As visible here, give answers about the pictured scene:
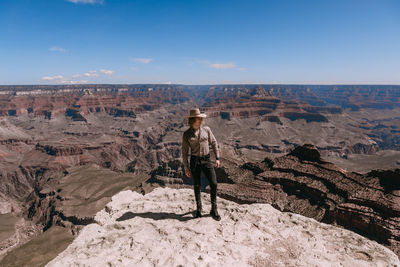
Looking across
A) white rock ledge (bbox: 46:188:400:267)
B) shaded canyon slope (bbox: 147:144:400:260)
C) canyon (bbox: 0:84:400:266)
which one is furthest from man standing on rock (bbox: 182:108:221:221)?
canyon (bbox: 0:84:400:266)

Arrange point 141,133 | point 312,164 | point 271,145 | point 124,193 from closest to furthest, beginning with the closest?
point 124,193
point 312,164
point 271,145
point 141,133

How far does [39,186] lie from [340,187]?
342ft

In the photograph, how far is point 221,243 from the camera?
553 centimetres

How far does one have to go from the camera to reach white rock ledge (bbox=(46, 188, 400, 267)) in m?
5.11

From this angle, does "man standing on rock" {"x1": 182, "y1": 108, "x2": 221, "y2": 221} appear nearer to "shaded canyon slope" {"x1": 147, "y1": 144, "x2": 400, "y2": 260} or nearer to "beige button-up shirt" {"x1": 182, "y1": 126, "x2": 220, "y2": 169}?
"beige button-up shirt" {"x1": 182, "y1": 126, "x2": 220, "y2": 169}

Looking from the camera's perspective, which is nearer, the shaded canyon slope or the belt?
the belt

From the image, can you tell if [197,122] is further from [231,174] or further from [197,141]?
[231,174]

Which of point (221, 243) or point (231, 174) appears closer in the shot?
point (221, 243)

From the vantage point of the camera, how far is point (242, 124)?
179250 millimetres

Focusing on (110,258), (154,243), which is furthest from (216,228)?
(110,258)

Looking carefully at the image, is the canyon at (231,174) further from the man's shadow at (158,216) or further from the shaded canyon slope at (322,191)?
the man's shadow at (158,216)

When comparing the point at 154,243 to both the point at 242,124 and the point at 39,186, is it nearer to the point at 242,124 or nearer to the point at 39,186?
the point at 39,186

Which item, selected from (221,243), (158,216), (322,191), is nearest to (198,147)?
(221,243)

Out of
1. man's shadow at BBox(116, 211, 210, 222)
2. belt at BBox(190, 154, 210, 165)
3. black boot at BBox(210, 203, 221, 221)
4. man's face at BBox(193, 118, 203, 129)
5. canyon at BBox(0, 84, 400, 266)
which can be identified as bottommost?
canyon at BBox(0, 84, 400, 266)
